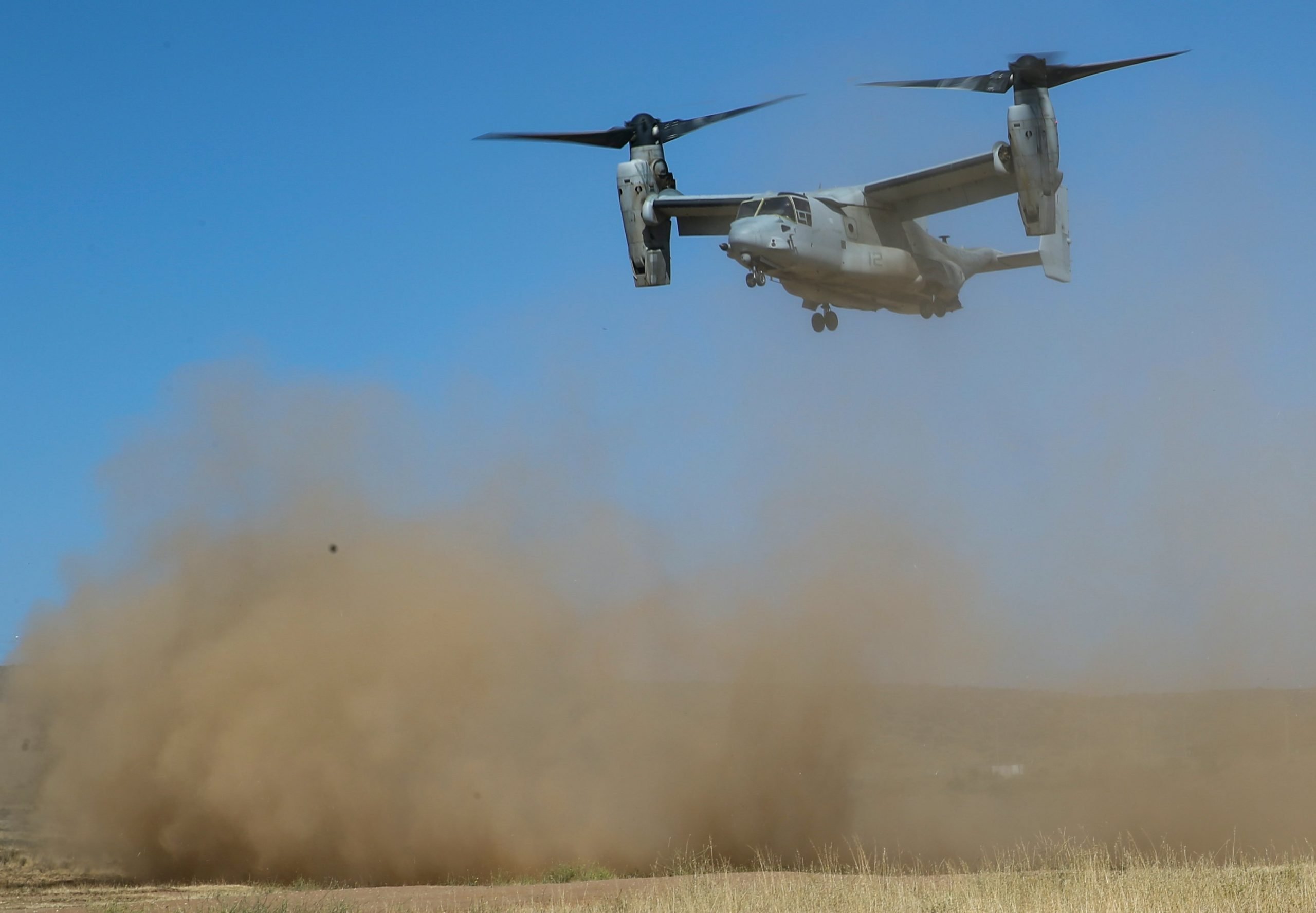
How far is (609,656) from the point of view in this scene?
1205 inches

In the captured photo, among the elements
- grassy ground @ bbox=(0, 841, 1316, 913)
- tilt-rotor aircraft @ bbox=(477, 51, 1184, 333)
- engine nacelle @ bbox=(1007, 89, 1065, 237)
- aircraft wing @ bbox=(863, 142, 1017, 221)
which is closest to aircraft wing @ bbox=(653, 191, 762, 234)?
tilt-rotor aircraft @ bbox=(477, 51, 1184, 333)

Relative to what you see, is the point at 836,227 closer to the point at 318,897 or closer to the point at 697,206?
the point at 697,206

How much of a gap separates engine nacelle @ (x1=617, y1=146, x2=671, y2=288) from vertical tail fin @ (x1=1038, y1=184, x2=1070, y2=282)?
697 cm

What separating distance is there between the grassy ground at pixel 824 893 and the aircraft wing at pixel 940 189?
1126 cm

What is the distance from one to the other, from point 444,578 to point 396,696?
399 cm

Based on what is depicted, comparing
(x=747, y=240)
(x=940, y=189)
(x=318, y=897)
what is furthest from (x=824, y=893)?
(x=940, y=189)

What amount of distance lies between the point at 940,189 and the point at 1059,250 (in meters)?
2.90

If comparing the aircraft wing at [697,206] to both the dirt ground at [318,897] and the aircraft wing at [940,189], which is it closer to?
the aircraft wing at [940,189]

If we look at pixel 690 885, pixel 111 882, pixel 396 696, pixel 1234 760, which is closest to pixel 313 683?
pixel 396 696

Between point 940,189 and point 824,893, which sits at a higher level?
point 940,189

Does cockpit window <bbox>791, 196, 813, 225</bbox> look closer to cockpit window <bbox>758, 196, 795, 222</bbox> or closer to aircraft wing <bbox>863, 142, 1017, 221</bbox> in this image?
cockpit window <bbox>758, 196, 795, 222</bbox>

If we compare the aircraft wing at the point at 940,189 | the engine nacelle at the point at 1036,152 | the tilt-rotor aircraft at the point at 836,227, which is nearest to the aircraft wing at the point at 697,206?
the tilt-rotor aircraft at the point at 836,227

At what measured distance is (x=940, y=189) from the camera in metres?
23.2

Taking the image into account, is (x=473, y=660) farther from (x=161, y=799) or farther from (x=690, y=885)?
(x=690, y=885)
